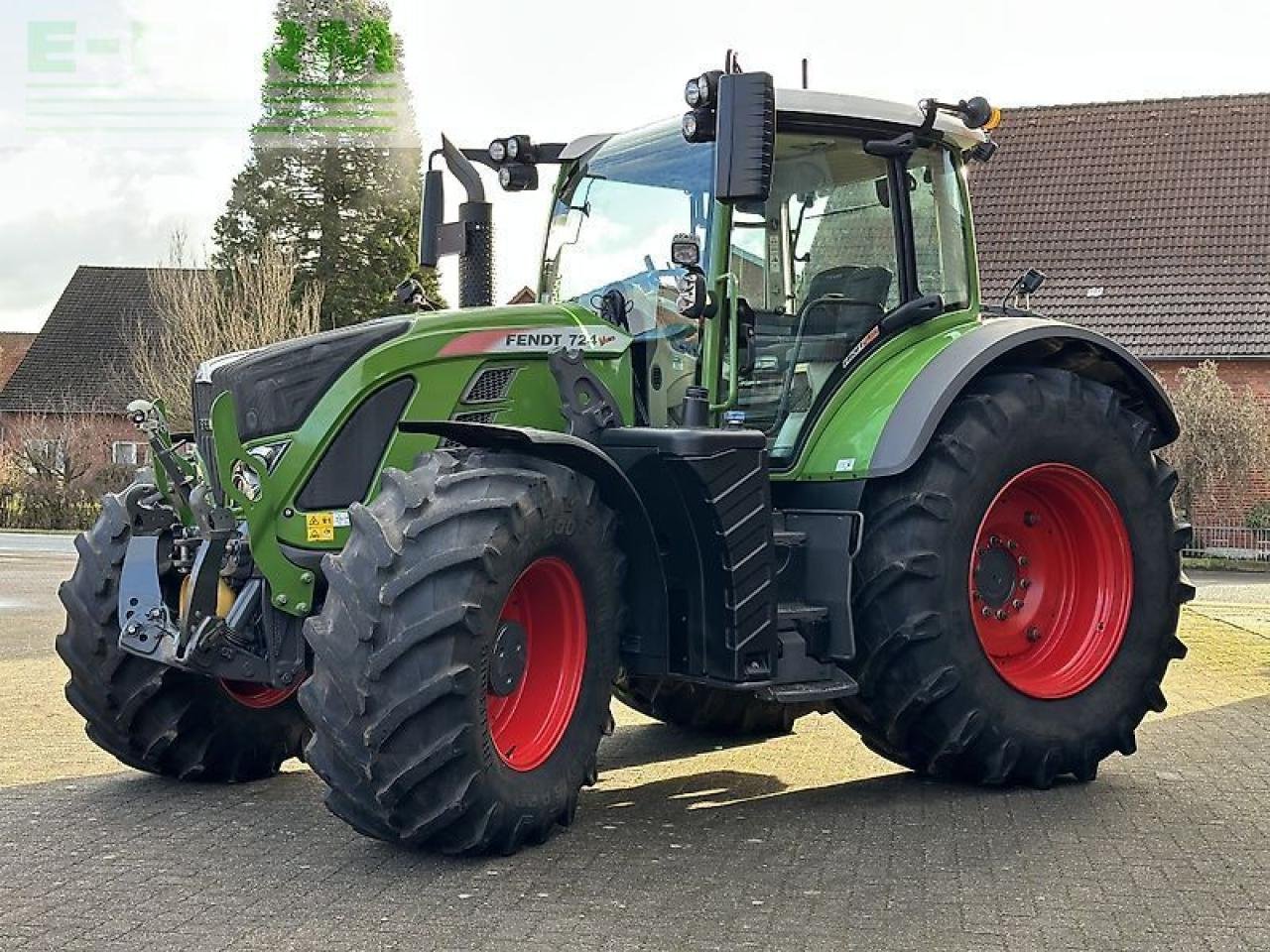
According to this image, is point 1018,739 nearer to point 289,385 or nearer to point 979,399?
point 979,399

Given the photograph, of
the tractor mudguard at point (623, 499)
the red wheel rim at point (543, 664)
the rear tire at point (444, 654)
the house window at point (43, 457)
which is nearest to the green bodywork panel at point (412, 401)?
the tractor mudguard at point (623, 499)

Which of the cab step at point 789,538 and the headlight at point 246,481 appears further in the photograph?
the cab step at point 789,538

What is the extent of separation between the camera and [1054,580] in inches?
294

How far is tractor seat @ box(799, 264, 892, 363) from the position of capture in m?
7.06

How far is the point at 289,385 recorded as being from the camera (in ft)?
20.4

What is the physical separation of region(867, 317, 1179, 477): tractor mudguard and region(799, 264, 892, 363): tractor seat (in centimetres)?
42

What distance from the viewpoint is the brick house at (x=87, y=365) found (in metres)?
43.0

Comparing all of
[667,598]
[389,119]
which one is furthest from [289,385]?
[389,119]

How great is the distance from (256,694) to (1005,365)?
348 cm

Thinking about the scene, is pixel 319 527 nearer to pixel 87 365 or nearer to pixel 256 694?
pixel 256 694

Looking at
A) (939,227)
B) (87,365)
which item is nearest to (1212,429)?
(939,227)

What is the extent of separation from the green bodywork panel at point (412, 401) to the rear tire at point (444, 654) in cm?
56

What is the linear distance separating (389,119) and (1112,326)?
19.2 m

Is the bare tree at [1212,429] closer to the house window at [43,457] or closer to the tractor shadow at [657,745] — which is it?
the tractor shadow at [657,745]
